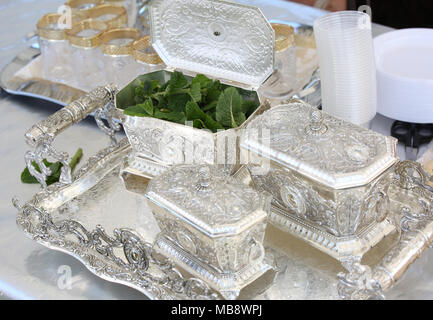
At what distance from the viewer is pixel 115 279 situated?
0.84 metres

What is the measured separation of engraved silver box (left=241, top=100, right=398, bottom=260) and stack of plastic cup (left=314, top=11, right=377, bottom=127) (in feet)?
0.44

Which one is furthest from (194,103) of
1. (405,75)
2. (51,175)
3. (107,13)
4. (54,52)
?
(107,13)

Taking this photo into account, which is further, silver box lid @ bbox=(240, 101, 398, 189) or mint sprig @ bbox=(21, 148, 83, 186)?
mint sprig @ bbox=(21, 148, 83, 186)

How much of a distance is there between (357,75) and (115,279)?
1.71 feet

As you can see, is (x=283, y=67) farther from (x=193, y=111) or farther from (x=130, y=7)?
(x=130, y=7)

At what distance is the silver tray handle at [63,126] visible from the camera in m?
0.98

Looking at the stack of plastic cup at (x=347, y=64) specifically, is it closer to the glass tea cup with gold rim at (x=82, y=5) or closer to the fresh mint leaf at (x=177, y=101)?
the fresh mint leaf at (x=177, y=101)

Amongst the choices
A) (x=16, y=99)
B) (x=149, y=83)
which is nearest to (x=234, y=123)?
(x=149, y=83)

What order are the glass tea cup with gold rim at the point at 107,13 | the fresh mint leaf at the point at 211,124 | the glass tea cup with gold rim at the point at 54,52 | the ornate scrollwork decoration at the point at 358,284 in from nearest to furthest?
1. the ornate scrollwork decoration at the point at 358,284
2. the fresh mint leaf at the point at 211,124
3. the glass tea cup with gold rim at the point at 54,52
4. the glass tea cup with gold rim at the point at 107,13

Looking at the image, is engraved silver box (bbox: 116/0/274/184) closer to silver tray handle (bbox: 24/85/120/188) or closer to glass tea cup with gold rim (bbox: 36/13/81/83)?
silver tray handle (bbox: 24/85/120/188)

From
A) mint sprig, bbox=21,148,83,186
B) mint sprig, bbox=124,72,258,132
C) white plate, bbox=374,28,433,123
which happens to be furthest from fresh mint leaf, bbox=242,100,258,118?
mint sprig, bbox=21,148,83,186

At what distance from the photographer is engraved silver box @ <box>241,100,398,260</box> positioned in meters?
0.78

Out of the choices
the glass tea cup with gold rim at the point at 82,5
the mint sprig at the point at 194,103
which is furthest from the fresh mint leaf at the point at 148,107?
the glass tea cup with gold rim at the point at 82,5

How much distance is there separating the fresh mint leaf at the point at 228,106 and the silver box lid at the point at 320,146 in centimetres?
6
